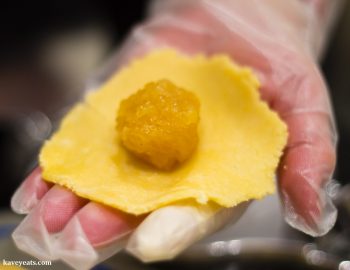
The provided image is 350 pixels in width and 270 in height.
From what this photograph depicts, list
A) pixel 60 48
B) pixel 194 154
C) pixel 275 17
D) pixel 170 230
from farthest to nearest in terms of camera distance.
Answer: pixel 60 48 → pixel 275 17 → pixel 194 154 → pixel 170 230

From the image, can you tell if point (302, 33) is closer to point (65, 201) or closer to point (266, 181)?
point (266, 181)

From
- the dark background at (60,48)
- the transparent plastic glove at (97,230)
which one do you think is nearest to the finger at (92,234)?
the transparent plastic glove at (97,230)

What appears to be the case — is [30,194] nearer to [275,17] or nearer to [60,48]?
[275,17]

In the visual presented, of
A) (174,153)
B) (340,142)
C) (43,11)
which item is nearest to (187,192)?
(174,153)

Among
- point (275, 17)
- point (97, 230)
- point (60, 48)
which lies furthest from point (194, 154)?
point (60, 48)

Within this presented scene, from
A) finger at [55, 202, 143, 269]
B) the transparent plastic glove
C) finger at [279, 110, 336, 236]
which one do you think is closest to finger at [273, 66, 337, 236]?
finger at [279, 110, 336, 236]

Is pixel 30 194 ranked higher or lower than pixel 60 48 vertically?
higher

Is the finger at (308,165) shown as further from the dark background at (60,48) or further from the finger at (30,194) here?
the dark background at (60,48)
